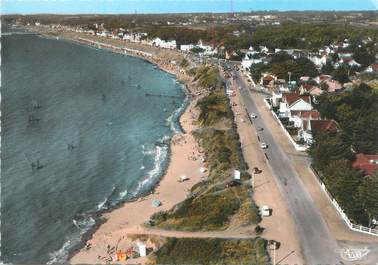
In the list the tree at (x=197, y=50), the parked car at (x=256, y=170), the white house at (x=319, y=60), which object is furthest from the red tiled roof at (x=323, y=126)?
the tree at (x=197, y=50)

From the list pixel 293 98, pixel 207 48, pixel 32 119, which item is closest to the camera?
pixel 293 98

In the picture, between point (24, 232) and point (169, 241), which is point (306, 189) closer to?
point (169, 241)

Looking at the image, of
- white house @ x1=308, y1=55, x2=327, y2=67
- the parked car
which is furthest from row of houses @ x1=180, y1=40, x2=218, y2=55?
the parked car

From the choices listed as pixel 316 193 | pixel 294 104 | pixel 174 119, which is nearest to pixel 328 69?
pixel 294 104

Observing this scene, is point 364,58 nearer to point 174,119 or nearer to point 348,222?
point 174,119

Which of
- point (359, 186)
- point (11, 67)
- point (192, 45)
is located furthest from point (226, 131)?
point (192, 45)

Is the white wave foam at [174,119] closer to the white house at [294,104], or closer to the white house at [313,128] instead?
the white house at [294,104]
